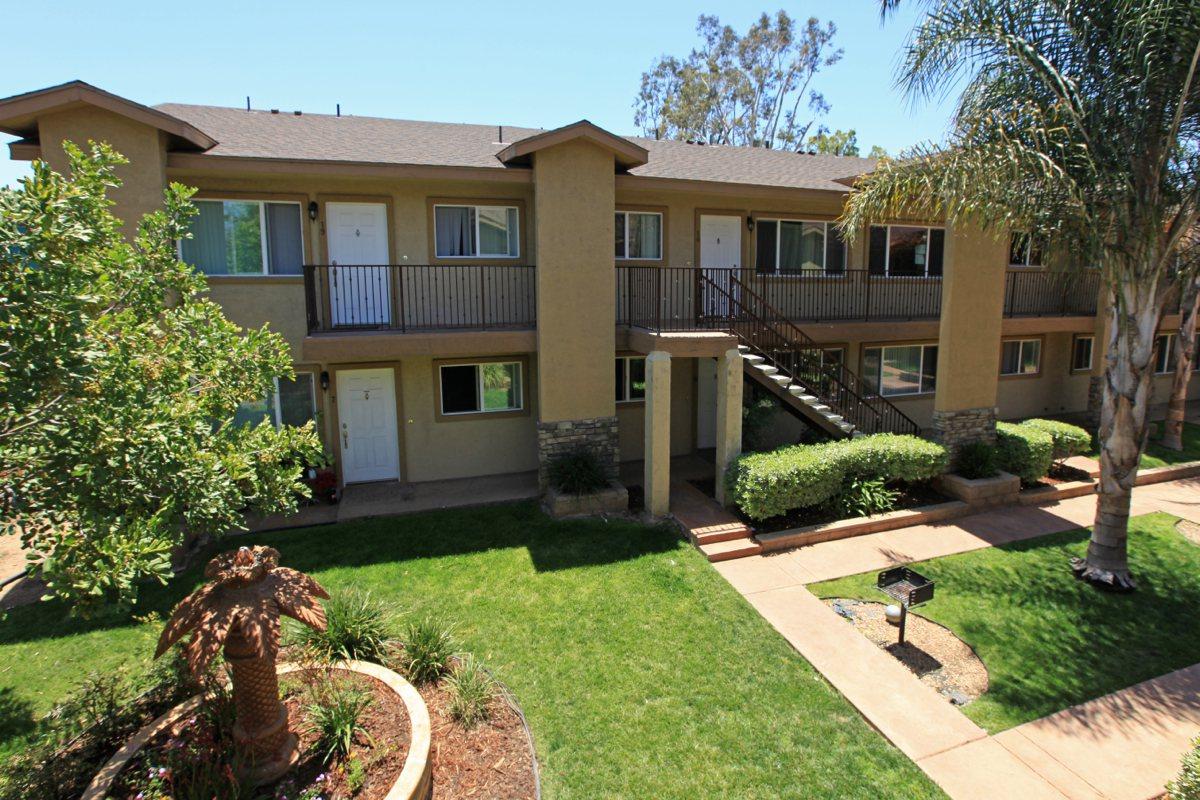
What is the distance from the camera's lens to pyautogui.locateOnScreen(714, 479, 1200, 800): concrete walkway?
540 centimetres

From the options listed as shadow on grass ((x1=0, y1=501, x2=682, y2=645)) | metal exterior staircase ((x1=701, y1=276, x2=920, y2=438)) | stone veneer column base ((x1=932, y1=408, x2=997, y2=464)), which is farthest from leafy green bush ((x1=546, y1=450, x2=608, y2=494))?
stone veneer column base ((x1=932, y1=408, x2=997, y2=464))

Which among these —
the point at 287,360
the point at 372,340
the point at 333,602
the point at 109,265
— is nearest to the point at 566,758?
the point at 333,602

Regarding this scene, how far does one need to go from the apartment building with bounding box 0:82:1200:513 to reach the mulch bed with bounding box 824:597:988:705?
3.46m

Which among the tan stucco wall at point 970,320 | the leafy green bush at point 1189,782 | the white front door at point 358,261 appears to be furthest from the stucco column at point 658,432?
the leafy green bush at point 1189,782

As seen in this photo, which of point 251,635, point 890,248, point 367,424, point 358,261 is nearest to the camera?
point 251,635

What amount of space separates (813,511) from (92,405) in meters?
9.70

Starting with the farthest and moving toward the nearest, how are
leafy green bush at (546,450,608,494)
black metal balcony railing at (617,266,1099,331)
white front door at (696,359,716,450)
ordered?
white front door at (696,359,716,450) → black metal balcony railing at (617,266,1099,331) → leafy green bush at (546,450,608,494)

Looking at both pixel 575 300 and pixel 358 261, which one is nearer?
pixel 575 300

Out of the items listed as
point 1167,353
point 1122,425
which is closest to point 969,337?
point 1122,425

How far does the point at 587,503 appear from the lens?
10711 millimetres

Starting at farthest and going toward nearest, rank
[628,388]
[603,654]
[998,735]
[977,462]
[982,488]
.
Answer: [628,388] < [977,462] < [982,488] < [603,654] < [998,735]

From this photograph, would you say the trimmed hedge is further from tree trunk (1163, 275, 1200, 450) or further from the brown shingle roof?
tree trunk (1163, 275, 1200, 450)

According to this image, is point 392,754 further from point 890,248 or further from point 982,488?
point 890,248

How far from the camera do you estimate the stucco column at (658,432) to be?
1036 cm
